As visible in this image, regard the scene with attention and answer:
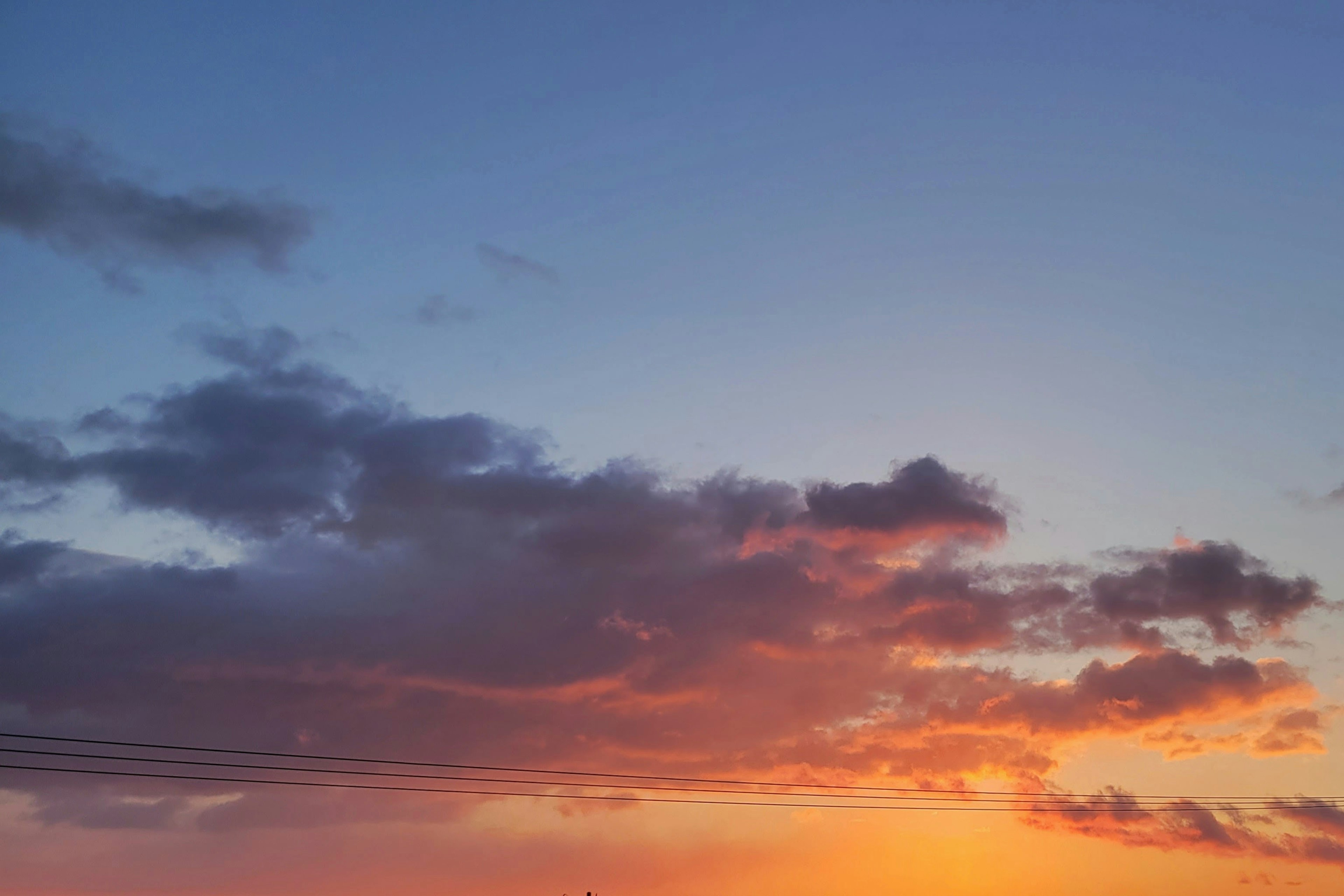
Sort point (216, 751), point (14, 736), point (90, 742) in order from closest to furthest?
point (14, 736) < point (90, 742) < point (216, 751)

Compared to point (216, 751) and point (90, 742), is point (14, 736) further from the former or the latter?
point (216, 751)

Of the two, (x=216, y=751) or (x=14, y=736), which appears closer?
(x=14, y=736)

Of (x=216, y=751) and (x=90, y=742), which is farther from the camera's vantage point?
(x=216, y=751)

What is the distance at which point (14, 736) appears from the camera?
7781cm

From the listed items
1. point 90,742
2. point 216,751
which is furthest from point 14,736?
point 216,751

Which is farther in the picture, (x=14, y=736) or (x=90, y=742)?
(x=90, y=742)

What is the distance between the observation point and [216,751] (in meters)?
97.1

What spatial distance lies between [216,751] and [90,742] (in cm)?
1547

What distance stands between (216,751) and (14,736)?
22839 millimetres

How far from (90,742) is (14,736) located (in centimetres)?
737

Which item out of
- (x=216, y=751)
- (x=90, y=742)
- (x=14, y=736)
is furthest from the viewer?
(x=216, y=751)
